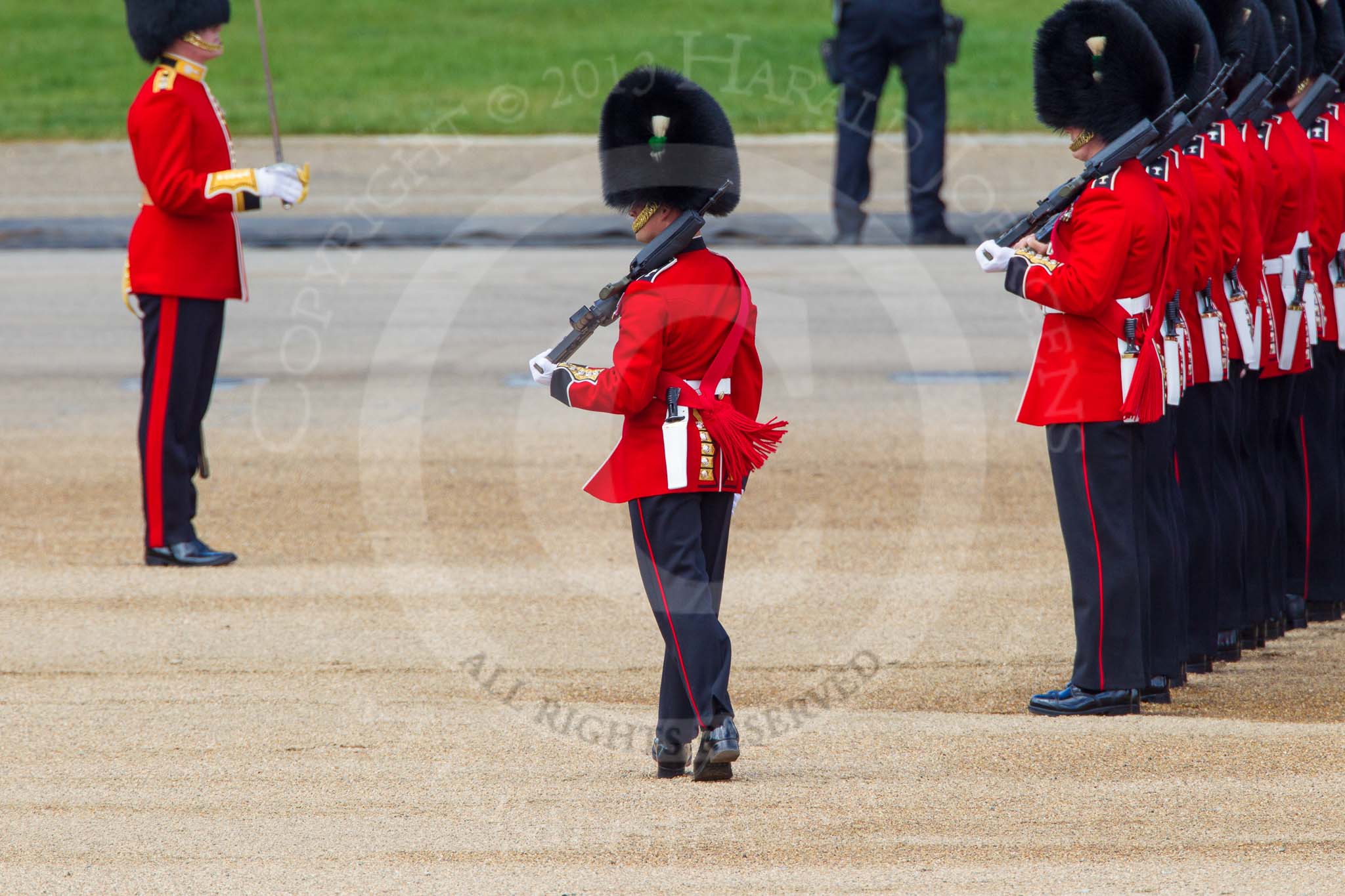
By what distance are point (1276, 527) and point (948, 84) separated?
1406 cm

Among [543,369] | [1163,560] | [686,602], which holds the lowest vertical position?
[686,602]

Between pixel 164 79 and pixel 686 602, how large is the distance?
126 inches

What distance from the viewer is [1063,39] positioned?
17.1 feet

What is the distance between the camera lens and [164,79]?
677cm

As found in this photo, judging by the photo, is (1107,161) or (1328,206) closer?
(1107,161)

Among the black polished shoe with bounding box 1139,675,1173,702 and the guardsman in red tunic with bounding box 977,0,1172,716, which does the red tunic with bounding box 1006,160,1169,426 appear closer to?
the guardsman in red tunic with bounding box 977,0,1172,716

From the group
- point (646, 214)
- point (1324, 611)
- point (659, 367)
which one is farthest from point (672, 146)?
point (1324, 611)

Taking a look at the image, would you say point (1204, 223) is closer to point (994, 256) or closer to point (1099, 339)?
point (1099, 339)

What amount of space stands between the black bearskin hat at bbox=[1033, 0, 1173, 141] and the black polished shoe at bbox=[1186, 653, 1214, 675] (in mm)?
1495

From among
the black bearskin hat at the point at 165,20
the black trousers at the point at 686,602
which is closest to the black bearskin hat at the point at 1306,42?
the black trousers at the point at 686,602

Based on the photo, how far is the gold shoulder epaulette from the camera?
6762mm

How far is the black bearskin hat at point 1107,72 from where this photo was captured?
5.09 m

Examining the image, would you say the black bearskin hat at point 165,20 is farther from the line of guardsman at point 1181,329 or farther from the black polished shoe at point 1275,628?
the black polished shoe at point 1275,628

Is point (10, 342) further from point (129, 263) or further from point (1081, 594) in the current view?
point (1081, 594)
